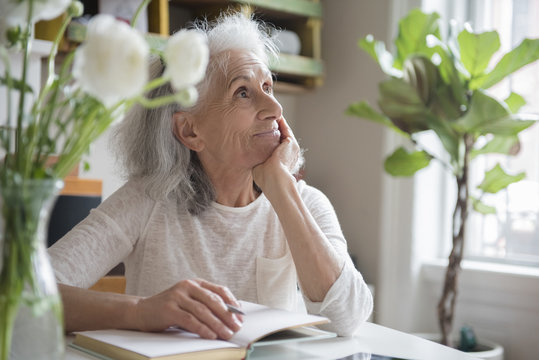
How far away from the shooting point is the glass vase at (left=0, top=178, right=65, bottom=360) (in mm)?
582

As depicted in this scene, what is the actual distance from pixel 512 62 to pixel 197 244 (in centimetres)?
130

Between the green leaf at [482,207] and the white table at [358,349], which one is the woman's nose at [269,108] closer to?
the white table at [358,349]

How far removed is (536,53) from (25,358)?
6.32ft

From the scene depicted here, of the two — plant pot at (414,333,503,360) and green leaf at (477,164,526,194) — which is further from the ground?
green leaf at (477,164,526,194)

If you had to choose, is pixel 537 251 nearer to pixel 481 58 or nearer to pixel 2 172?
pixel 481 58

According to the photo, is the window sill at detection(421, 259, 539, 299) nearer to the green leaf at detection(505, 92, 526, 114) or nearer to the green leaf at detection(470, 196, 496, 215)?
the green leaf at detection(470, 196, 496, 215)

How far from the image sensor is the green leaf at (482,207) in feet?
7.75

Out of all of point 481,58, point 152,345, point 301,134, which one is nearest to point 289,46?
point 301,134

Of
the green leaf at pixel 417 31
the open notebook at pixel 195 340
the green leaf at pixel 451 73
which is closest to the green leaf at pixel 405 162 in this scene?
the green leaf at pixel 451 73

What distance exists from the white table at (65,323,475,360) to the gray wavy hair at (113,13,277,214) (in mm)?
528

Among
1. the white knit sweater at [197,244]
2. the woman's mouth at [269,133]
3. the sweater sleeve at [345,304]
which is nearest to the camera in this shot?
the sweater sleeve at [345,304]

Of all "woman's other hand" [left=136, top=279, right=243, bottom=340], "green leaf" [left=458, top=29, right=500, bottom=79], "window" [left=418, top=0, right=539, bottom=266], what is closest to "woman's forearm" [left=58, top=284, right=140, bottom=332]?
"woman's other hand" [left=136, top=279, right=243, bottom=340]

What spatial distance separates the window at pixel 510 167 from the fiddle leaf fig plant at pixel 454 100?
376mm

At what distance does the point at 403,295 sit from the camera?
2.78 metres
